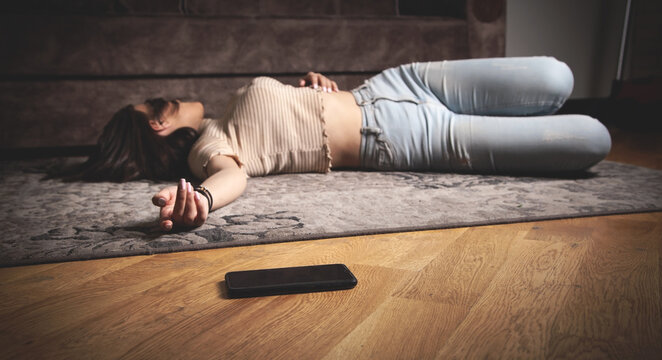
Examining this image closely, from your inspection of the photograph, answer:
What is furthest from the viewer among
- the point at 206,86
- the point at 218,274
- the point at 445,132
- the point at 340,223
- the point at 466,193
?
the point at 206,86

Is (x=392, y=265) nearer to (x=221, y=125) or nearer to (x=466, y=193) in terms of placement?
(x=466, y=193)

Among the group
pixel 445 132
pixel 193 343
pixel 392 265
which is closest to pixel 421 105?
pixel 445 132

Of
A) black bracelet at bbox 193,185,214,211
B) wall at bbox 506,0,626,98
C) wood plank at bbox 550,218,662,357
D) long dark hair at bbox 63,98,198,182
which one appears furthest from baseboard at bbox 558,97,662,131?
black bracelet at bbox 193,185,214,211

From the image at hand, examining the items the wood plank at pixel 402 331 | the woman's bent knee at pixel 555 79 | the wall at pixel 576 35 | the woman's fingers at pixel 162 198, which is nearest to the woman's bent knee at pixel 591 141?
the woman's bent knee at pixel 555 79

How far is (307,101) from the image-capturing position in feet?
4.58

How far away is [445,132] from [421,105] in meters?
0.11

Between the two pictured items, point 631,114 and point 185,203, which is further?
point 631,114

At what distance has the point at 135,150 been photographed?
1.39m

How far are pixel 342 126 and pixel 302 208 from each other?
43 centimetres

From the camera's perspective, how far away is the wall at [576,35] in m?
2.99

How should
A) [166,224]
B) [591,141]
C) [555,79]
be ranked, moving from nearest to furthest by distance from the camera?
1. [166,224]
2. [591,141]
3. [555,79]

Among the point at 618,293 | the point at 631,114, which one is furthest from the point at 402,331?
→ the point at 631,114

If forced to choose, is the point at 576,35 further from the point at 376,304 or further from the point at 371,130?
the point at 376,304

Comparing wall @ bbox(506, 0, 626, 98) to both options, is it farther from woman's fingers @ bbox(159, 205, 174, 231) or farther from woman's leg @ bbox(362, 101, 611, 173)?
woman's fingers @ bbox(159, 205, 174, 231)
